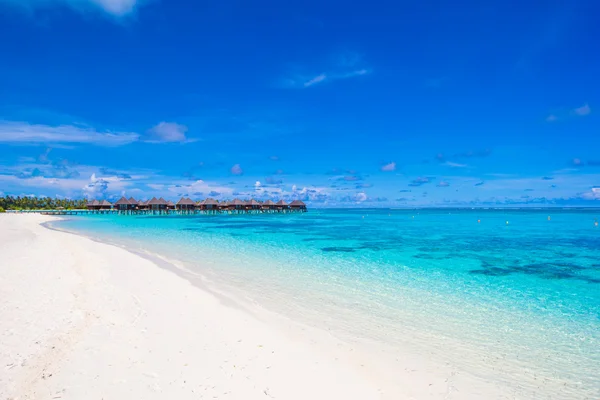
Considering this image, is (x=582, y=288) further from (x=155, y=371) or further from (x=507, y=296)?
(x=155, y=371)

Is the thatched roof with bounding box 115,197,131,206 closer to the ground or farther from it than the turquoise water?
farther from it

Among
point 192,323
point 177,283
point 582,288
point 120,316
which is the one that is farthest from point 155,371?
point 582,288

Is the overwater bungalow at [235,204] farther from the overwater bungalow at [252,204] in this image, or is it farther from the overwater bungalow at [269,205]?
the overwater bungalow at [269,205]

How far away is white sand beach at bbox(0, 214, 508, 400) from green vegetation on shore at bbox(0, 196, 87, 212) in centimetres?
9721

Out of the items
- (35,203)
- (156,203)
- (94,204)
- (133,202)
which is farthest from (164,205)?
(35,203)

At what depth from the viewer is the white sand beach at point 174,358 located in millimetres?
3543

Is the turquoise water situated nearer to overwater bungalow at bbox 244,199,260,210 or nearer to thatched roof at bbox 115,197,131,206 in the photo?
overwater bungalow at bbox 244,199,260,210

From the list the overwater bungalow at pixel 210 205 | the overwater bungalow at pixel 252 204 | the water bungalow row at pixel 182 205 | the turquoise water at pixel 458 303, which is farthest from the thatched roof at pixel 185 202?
the turquoise water at pixel 458 303

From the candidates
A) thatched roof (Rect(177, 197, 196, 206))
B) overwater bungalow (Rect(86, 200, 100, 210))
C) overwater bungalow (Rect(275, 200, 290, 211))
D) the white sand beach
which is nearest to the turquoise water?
the white sand beach

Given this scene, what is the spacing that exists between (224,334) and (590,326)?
6.60 m

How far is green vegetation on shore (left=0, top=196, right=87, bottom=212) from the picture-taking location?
82125mm

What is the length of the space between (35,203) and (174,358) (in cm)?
10735

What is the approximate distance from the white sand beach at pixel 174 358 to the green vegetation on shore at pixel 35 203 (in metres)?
97.2

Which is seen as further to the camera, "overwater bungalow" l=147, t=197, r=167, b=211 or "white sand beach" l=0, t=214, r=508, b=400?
"overwater bungalow" l=147, t=197, r=167, b=211
